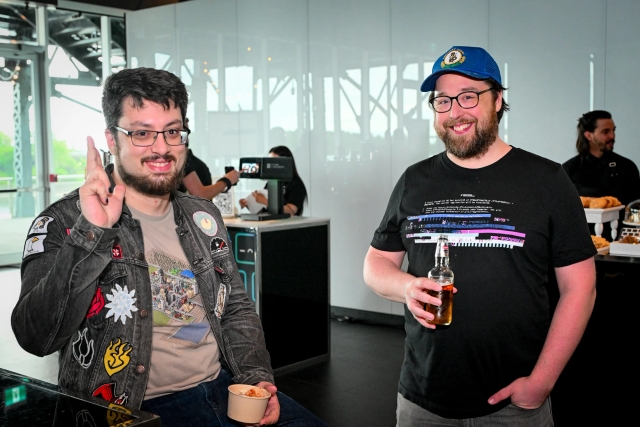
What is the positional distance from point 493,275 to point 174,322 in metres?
0.89

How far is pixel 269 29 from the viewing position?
6.89m

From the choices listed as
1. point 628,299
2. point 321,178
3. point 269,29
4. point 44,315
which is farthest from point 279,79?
point 44,315

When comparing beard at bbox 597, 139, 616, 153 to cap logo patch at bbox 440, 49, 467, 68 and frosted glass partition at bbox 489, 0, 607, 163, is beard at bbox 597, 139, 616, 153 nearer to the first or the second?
frosted glass partition at bbox 489, 0, 607, 163

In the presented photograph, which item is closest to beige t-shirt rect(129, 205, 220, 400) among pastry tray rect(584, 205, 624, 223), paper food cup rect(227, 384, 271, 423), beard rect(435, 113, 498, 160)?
paper food cup rect(227, 384, 271, 423)

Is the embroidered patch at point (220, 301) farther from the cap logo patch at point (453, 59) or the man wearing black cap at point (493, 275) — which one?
the cap logo patch at point (453, 59)

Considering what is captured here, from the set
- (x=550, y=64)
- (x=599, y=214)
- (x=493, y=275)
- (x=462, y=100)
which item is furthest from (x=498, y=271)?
(x=550, y=64)

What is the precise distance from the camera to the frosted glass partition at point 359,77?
16.8 feet

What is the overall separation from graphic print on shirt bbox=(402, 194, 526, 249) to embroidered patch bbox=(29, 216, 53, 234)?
102 centimetres

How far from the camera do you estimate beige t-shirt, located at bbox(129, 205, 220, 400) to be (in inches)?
72.4

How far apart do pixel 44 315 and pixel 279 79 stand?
5520 mm

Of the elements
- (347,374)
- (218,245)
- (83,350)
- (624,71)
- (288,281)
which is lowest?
(347,374)

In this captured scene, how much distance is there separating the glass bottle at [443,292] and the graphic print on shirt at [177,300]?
0.63 meters

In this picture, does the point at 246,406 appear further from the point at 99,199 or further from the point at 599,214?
the point at 599,214

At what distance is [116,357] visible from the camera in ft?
5.77
